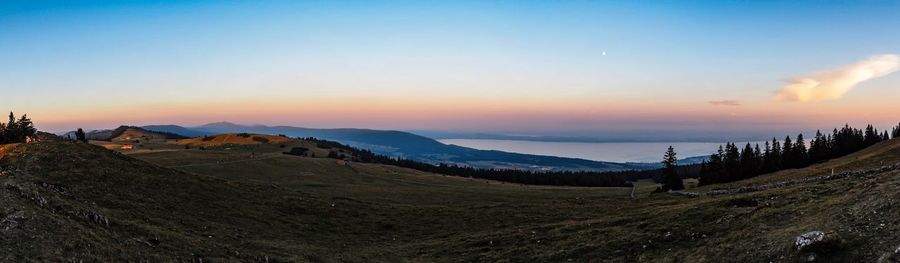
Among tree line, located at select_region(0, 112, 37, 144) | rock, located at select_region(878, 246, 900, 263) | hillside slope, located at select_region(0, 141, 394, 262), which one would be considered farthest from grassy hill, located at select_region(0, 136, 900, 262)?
tree line, located at select_region(0, 112, 37, 144)

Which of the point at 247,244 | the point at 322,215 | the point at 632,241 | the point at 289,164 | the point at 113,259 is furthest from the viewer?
the point at 289,164

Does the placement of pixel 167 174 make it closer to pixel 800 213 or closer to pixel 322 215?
pixel 322 215

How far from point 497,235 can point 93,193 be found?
34.0 metres

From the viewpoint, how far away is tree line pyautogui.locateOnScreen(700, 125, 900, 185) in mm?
101812

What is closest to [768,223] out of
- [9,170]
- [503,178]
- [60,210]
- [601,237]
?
[601,237]

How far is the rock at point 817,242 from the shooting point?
18.4 m

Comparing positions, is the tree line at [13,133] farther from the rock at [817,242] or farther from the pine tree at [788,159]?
the pine tree at [788,159]

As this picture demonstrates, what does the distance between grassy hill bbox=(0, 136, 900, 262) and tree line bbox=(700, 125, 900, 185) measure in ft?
118

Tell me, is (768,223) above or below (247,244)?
above

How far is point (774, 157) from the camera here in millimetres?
106375

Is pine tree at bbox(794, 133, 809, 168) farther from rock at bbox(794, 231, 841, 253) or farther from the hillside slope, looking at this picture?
rock at bbox(794, 231, 841, 253)

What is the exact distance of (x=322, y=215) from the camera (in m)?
51.0

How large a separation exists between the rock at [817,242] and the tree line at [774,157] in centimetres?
9246

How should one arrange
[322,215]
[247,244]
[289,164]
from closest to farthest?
1. [247,244]
2. [322,215]
3. [289,164]
